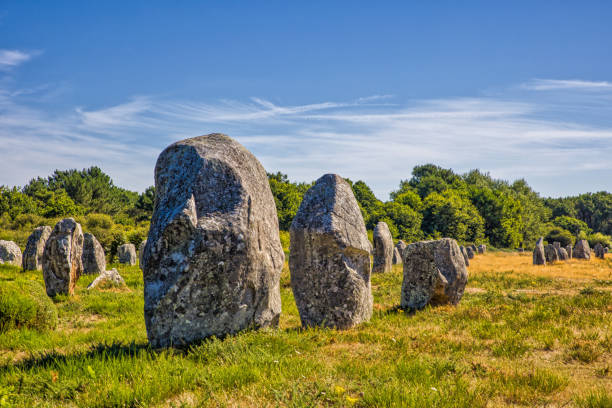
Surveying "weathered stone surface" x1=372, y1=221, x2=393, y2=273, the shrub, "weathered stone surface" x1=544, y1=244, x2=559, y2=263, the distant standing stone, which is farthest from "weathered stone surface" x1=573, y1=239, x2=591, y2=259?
the shrub

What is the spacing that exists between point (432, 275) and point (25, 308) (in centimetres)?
964

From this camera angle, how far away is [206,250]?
19.6 ft

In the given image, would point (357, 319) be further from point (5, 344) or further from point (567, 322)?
point (5, 344)

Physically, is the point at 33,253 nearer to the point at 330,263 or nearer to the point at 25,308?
the point at 25,308

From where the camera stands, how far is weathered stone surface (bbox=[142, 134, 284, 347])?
589cm

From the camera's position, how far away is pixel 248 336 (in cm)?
614

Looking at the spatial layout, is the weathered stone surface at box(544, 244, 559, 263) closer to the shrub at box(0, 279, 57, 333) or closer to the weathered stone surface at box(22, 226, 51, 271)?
the shrub at box(0, 279, 57, 333)

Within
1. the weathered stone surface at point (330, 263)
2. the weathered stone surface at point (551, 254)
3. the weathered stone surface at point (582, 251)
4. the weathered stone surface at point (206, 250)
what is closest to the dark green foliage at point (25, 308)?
the weathered stone surface at point (206, 250)

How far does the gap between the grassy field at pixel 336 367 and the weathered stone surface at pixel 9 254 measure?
16.1m

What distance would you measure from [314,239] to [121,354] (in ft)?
14.6

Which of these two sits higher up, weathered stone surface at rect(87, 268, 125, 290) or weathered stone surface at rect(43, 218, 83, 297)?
weathered stone surface at rect(43, 218, 83, 297)

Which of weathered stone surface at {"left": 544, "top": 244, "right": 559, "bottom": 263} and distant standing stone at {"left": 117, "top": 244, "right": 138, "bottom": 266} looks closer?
distant standing stone at {"left": 117, "top": 244, "right": 138, "bottom": 266}

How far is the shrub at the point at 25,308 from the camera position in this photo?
8.20 metres

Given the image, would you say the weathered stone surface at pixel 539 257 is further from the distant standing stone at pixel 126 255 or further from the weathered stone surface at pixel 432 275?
the distant standing stone at pixel 126 255
